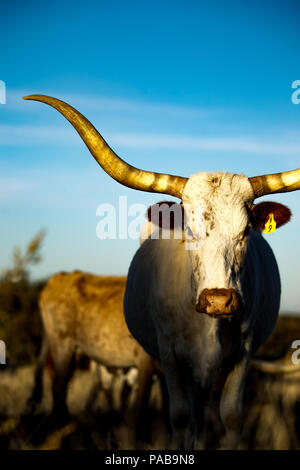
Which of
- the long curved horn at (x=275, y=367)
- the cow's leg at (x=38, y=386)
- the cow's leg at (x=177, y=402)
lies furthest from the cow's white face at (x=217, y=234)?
the cow's leg at (x=38, y=386)

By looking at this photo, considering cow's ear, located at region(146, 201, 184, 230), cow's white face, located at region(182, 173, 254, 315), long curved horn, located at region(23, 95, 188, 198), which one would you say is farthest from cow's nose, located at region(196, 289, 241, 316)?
long curved horn, located at region(23, 95, 188, 198)

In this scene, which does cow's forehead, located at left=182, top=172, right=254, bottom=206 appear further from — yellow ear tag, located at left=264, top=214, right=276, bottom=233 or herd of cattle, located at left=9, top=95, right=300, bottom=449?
yellow ear tag, located at left=264, top=214, right=276, bottom=233

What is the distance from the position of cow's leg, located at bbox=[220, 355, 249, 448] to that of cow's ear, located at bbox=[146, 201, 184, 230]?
1145 millimetres

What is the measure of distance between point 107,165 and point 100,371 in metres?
4.50

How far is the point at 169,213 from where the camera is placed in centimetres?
428

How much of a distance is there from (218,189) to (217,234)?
36 cm

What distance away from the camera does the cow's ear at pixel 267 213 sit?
13.9 feet

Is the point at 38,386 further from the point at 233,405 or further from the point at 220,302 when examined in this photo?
the point at 220,302

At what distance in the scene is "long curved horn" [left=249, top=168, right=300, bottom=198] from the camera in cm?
423

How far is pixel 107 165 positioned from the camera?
4301mm

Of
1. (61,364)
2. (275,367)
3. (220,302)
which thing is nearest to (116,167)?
(220,302)

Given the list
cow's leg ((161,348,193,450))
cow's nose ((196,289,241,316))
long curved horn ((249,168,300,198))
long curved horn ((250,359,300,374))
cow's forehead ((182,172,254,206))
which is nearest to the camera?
cow's nose ((196,289,241,316))
